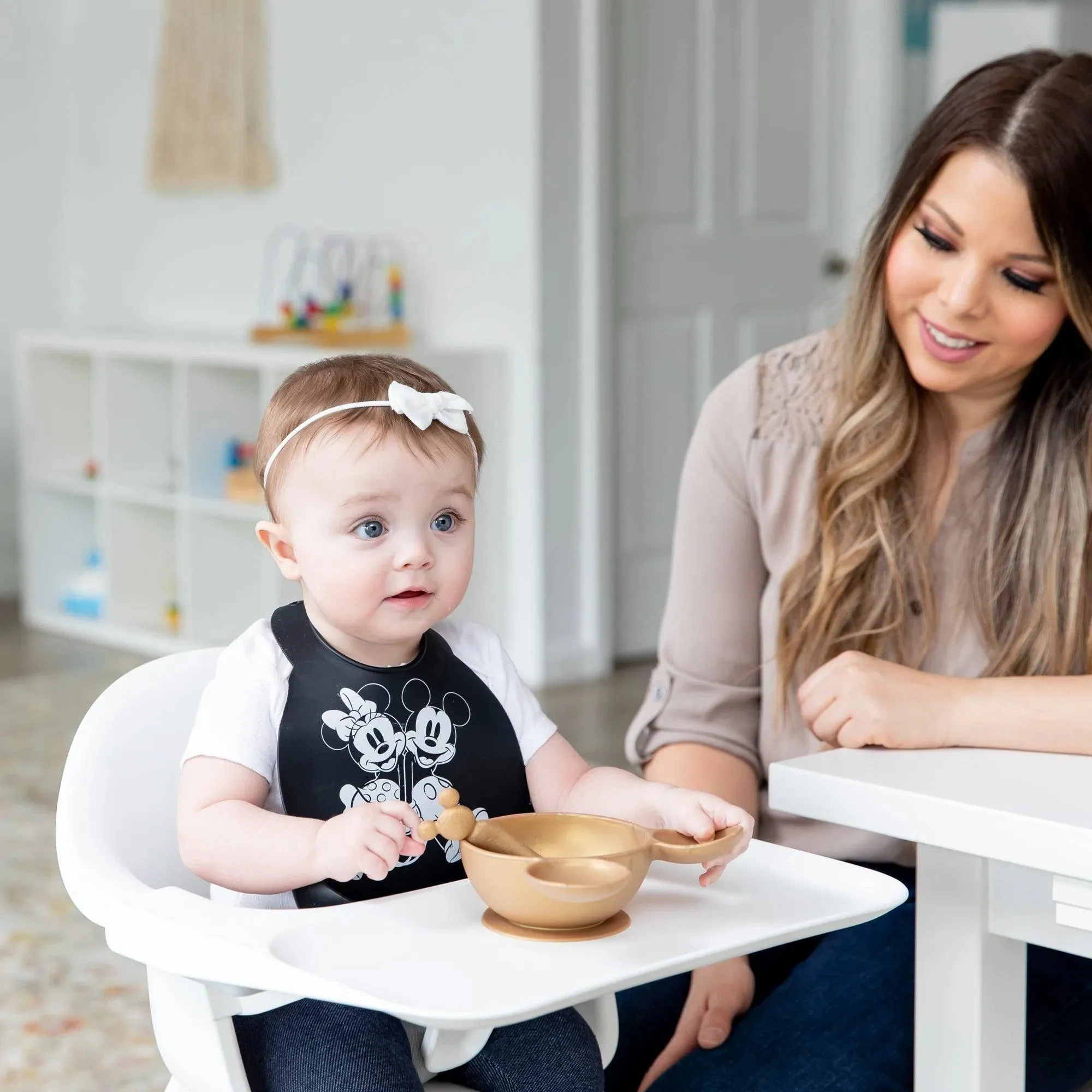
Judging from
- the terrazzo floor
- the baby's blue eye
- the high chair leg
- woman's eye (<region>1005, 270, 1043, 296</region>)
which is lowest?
the terrazzo floor

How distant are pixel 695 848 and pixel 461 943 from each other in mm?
146

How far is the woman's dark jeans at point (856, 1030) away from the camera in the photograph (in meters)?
1.32

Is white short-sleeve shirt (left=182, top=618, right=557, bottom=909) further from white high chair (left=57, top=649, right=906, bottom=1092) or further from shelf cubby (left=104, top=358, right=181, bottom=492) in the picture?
shelf cubby (left=104, top=358, right=181, bottom=492)

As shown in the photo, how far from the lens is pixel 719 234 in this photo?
4.41m

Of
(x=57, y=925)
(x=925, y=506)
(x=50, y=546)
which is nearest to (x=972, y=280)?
(x=925, y=506)

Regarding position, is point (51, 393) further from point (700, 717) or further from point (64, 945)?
point (700, 717)

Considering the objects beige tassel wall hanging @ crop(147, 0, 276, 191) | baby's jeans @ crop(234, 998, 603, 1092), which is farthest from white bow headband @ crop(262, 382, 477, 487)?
beige tassel wall hanging @ crop(147, 0, 276, 191)

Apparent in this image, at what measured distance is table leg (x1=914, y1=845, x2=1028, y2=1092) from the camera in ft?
3.63

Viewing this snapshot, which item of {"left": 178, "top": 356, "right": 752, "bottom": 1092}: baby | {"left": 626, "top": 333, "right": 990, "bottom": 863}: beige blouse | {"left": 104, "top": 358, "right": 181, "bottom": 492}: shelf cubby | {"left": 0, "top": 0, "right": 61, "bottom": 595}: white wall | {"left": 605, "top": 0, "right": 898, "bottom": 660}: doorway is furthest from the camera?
{"left": 0, "top": 0, "right": 61, "bottom": 595}: white wall

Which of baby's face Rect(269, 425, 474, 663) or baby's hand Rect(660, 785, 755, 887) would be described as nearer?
baby's hand Rect(660, 785, 755, 887)

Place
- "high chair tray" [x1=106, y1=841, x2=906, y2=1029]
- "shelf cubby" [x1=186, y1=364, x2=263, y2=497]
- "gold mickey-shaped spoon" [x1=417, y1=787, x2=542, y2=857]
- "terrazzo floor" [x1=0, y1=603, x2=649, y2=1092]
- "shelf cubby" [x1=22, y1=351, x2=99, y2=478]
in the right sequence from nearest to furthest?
1. "high chair tray" [x1=106, y1=841, x2=906, y2=1029]
2. "gold mickey-shaped spoon" [x1=417, y1=787, x2=542, y2=857]
3. "terrazzo floor" [x1=0, y1=603, x2=649, y2=1092]
4. "shelf cubby" [x1=186, y1=364, x2=263, y2=497]
5. "shelf cubby" [x1=22, y1=351, x2=99, y2=478]

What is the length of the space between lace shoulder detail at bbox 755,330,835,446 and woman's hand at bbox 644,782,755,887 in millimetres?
571

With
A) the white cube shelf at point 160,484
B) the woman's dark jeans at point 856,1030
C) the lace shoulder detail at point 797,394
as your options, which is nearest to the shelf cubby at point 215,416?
the white cube shelf at point 160,484

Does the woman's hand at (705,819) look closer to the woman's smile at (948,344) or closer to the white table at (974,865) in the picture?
the white table at (974,865)
